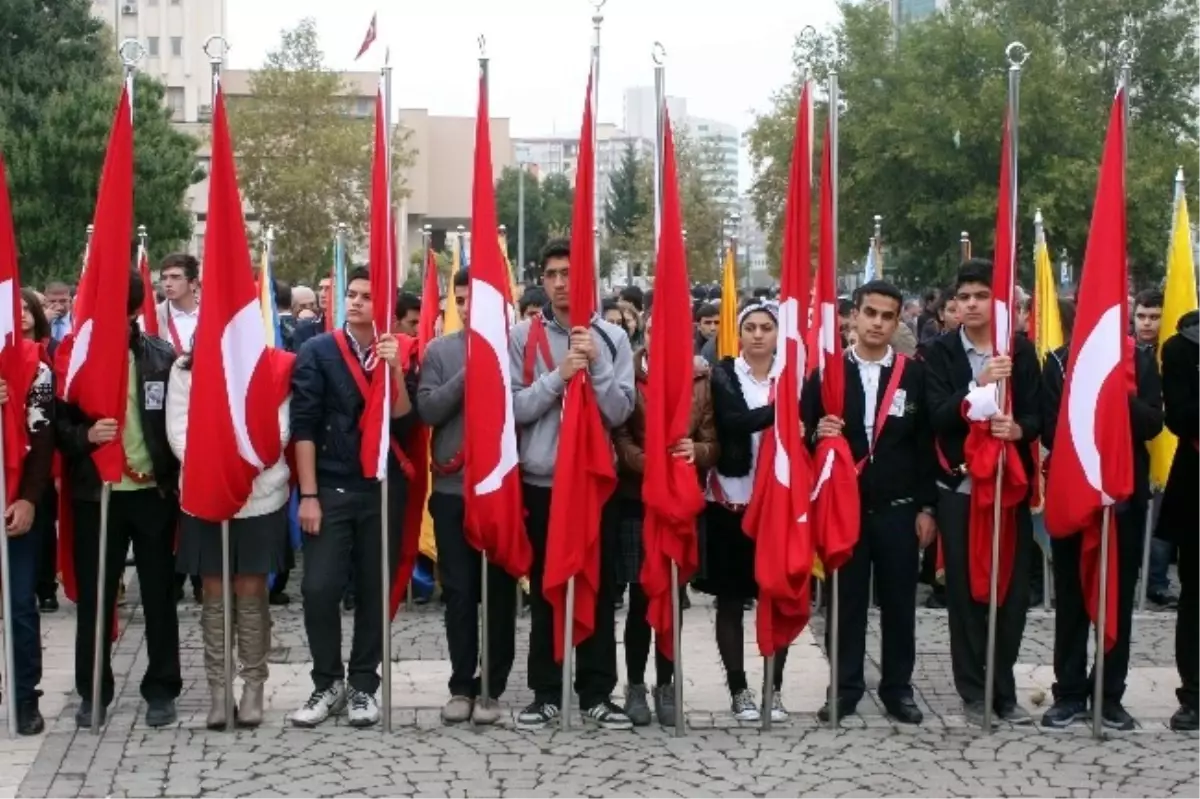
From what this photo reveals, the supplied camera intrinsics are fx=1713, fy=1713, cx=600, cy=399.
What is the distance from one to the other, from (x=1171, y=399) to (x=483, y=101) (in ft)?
11.3

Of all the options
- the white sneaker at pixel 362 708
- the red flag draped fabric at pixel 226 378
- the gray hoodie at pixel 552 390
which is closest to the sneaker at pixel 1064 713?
the gray hoodie at pixel 552 390

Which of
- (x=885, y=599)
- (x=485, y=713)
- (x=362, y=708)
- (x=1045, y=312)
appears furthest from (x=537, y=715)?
(x=1045, y=312)

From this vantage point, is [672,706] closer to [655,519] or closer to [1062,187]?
[655,519]

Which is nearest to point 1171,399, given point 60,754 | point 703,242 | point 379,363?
point 379,363

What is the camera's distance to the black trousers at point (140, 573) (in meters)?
7.78

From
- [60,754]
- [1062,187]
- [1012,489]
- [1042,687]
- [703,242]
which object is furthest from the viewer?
[703,242]

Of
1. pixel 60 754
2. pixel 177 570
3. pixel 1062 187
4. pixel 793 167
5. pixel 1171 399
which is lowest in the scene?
pixel 60 754

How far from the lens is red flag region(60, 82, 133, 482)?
749 cm

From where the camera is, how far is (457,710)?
7910 mm

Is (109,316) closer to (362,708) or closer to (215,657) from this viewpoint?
(215,657)

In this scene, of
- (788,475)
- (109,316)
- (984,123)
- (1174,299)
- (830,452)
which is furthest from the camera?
(984,123)

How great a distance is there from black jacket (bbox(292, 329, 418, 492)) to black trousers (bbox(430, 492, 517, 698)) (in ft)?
1.40

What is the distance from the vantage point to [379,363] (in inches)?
304

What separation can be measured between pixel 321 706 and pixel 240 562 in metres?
0.77
